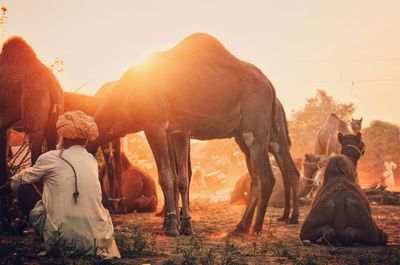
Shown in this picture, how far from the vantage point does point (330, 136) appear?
56.7ft

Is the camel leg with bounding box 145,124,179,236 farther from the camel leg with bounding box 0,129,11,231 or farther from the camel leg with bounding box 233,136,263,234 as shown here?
the camel leg with bounding box 0,129,11,231

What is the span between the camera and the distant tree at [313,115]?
193ft

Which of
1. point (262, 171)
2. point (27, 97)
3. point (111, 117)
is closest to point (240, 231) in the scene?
point (262, 171)

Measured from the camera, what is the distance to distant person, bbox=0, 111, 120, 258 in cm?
500

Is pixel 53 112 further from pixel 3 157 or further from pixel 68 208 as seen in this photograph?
pixel 68 208

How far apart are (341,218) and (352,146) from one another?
2.58 meters

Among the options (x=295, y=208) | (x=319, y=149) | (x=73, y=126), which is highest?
(x=319, y=149)

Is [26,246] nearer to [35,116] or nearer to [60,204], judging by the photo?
[60,204]

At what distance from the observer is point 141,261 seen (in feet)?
17.1

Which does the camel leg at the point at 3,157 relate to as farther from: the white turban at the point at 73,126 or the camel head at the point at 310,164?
the camel head at the point at 310,164

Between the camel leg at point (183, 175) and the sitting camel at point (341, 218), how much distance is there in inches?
80.2

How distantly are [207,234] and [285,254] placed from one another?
2484mm

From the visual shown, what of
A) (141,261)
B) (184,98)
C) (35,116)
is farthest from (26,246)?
(184,98)

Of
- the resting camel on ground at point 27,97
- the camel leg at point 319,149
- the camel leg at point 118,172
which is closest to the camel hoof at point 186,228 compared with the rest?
the resting camel on ground at point 27,97
